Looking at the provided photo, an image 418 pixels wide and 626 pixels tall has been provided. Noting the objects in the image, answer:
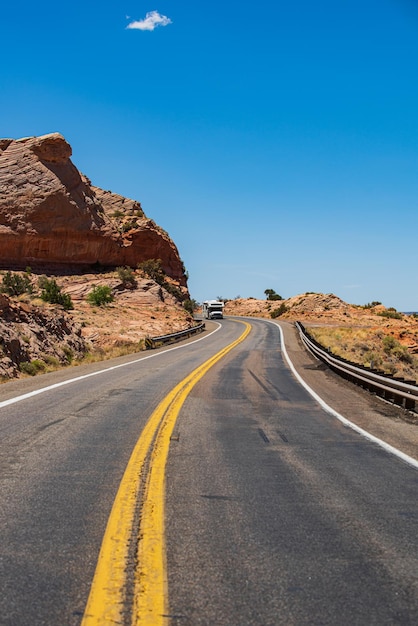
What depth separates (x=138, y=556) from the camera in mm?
3592

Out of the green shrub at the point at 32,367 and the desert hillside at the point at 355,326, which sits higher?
the desert hillside at the point at 355,326

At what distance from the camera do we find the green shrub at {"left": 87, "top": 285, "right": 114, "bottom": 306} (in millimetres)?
49812

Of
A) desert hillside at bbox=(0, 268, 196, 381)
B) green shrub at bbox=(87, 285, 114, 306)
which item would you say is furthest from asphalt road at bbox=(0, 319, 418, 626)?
green shrub at bbox=(87, 285, 114, 306)

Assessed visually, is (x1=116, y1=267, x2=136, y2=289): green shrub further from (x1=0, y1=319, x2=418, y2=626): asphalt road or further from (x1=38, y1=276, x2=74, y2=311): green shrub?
(x1=0, y1=319, x2=418, y2=626): asphalt road

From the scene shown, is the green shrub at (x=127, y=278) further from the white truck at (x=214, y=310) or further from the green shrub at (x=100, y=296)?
the white truck at (x=214, y=310)

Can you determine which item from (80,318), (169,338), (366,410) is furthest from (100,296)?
(366,410)

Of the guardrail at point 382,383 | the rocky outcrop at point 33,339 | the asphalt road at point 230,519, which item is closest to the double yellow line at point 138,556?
the asphalt road at point 230,519

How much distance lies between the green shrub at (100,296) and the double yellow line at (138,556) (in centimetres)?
4430

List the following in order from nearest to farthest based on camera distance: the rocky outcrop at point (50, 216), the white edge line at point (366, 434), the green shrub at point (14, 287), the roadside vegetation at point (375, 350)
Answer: the white edge line at point (366, 434), the roadside vegetation at point (375, 350), the green shrub at point (14, 287), the rocky outcrop at point (50, 216)

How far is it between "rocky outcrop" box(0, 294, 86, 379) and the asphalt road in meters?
9.52

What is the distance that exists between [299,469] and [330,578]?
2814mm

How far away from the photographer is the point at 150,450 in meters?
6.78

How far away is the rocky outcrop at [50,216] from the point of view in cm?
5606

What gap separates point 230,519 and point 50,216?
56.5 meters
